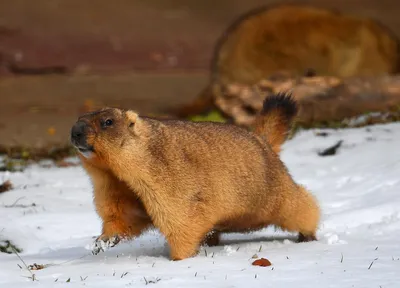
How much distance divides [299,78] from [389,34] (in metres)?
2.57

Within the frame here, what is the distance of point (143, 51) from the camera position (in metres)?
12.9

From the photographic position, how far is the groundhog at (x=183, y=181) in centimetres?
584

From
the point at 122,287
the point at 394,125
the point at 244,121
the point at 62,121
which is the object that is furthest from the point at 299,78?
the point at 122,287

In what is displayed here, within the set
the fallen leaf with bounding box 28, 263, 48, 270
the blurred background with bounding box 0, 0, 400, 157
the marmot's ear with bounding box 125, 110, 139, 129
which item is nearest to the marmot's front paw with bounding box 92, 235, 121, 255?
the fallen leaf with bounding box 28, 263, 48, 270

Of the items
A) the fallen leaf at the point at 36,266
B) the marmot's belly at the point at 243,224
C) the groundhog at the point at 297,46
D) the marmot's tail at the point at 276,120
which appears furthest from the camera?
the groundhog at the point at 297,46

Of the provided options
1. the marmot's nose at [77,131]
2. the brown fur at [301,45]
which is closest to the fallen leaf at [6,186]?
the marmot's nose at [77,131]

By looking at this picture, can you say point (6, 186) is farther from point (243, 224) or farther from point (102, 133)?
point (102, 133)

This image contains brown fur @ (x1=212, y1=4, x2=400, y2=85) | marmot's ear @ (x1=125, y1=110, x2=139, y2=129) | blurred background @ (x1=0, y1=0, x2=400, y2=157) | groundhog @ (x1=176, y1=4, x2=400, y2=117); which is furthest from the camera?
brown fur @ (x1=212, y1=4, x2=400, y2=85)

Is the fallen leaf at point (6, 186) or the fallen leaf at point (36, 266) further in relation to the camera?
the fallen leaf at point (6, 186)

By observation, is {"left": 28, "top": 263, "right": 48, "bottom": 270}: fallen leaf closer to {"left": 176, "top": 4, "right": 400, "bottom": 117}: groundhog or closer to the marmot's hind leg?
the marmot's hind leg

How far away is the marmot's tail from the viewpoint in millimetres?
7156

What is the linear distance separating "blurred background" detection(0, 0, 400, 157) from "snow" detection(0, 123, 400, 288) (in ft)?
7.77

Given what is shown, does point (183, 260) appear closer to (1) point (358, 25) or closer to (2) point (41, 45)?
(2) point (41, 45)

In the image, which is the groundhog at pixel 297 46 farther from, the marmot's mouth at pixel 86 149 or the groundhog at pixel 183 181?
the marmot's mouth at pixel 86 149
